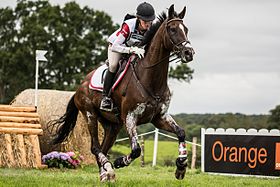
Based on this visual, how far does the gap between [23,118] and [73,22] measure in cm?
2563

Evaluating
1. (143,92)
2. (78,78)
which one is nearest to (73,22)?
(78,78)

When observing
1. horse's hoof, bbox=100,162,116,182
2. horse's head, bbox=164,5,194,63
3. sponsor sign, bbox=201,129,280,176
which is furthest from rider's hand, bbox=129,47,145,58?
sponsor sign, bbox=201,129,280,176

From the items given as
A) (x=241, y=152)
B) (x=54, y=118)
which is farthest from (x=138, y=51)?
(x=54, y=118)

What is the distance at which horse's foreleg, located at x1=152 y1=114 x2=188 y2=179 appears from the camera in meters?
8.42

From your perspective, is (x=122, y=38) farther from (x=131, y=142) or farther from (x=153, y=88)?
(x=131, y=142)

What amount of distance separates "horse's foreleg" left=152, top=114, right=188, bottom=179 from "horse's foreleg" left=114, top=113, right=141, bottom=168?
42cm

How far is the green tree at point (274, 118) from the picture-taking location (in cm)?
3819

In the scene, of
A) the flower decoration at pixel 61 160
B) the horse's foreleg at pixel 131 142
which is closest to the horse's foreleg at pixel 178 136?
the horse's foreleg at pixel 131 142

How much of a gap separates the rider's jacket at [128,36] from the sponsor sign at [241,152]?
431 centimetres

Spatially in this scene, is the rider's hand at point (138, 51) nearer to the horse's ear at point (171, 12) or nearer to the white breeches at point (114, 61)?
the white breeches at point (114, 61)

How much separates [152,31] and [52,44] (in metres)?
30.3

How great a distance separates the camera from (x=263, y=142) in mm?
12094

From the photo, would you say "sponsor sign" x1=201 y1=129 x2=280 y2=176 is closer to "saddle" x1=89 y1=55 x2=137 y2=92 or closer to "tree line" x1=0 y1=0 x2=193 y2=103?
"saddle" x1=89 y1=55 x2=137 y2=92

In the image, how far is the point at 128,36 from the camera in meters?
9.10
